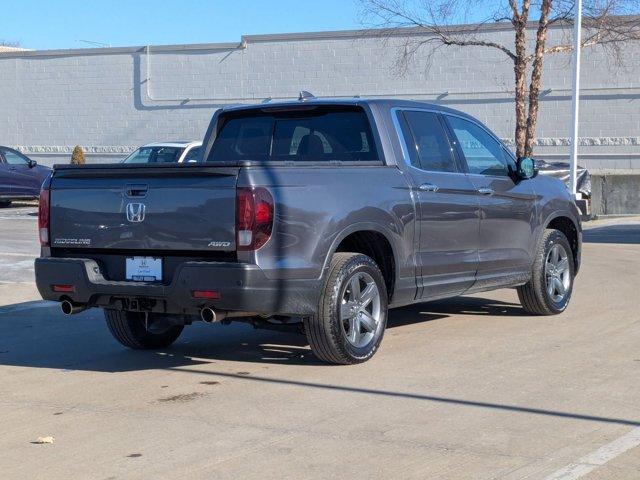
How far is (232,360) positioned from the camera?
8.65 metres

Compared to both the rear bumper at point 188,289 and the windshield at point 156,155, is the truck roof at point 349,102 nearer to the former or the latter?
the rear bumper at point 188,289

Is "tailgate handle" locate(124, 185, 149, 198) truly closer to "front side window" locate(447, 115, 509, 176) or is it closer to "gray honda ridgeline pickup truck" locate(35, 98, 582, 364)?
"gray honda ridgeline pickup truck" locate(35, 98, 582, 364)

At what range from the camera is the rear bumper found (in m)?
7.36

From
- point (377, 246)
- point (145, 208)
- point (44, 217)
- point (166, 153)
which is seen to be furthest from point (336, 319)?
point (166, 153)

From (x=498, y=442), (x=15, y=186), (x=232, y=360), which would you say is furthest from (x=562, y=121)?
(x=498, y=442)

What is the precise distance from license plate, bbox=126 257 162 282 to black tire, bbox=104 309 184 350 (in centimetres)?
103

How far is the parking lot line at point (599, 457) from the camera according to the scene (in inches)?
214

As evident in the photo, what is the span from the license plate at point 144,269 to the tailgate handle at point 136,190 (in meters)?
0.46

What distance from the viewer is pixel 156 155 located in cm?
2223

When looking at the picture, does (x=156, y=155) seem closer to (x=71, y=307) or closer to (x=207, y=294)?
(x=71, y=307)

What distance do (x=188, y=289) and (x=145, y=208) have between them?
70cm

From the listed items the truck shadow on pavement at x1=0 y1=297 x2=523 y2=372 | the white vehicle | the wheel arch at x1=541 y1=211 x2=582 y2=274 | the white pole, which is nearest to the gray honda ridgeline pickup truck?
the truck shadow on pavement at x1=0 y1=297 x2=523 y2=372

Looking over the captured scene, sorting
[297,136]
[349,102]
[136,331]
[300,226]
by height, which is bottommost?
[136,331]

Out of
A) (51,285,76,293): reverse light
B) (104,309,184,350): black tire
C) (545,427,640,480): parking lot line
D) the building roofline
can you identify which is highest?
the building roofline
